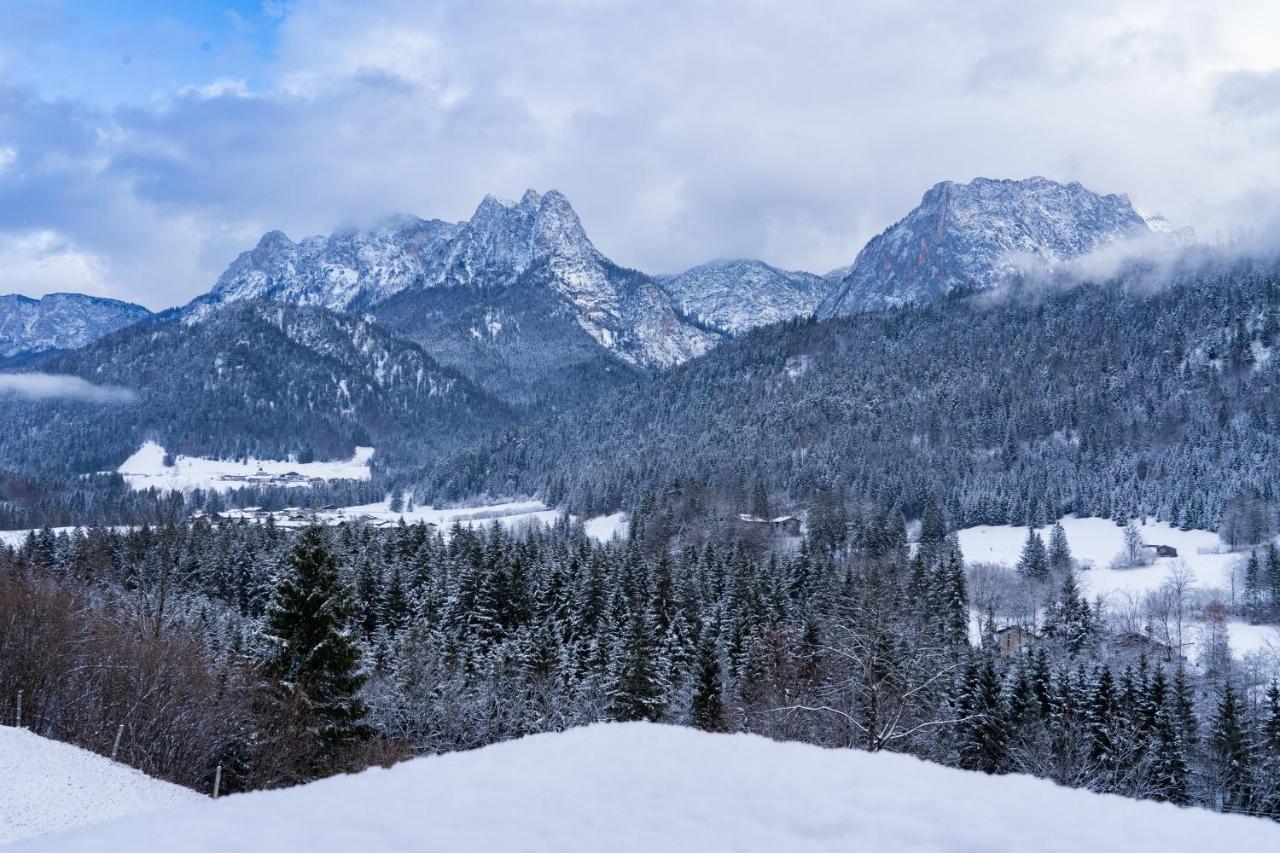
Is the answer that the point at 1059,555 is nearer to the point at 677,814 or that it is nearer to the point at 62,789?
the point at 62,789

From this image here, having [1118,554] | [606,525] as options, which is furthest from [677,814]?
[606,525]

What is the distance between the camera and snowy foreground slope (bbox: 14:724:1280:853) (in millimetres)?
6934

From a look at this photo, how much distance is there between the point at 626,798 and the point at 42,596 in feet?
119

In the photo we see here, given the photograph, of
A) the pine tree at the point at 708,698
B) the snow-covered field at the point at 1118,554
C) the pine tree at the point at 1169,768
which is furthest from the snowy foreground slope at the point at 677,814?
the snow-covered field at the point at 1118,554

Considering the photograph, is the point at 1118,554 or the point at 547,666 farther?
the point at 1118,554

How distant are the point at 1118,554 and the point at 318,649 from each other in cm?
12214

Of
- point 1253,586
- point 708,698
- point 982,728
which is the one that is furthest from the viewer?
point 1253,586

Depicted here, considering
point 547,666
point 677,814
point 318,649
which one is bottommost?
point 547,666

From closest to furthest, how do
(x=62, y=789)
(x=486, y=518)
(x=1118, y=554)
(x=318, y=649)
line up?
(x=62, y=789)
(x=318, y=649)
(x=1118, y=554)
(x=486, y=518)

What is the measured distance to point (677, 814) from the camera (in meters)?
7.82

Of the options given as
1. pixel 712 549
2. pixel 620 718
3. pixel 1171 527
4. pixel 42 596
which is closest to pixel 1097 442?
pixel 1171 527

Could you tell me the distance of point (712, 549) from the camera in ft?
260

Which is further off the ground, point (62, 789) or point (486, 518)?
point (62, 789)

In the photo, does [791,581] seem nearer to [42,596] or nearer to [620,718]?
[620,718]
